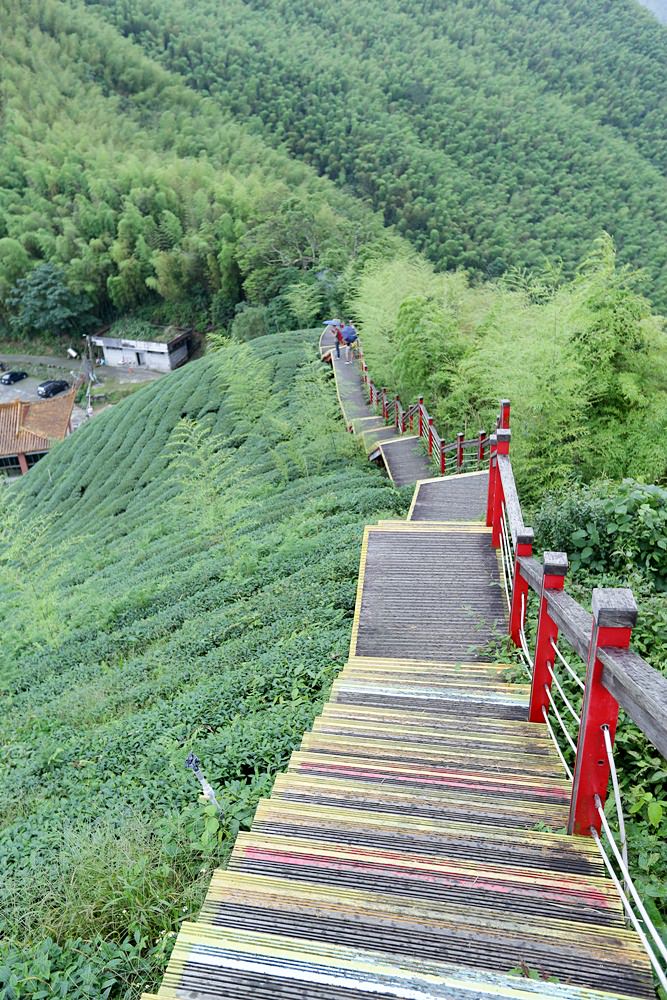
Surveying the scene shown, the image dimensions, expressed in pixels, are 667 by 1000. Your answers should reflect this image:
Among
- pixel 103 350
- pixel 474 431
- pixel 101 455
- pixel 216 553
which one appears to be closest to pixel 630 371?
pixel 474 431

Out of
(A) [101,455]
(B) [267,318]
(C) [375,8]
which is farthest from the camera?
(C) [375,8]

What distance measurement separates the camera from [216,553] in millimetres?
9562

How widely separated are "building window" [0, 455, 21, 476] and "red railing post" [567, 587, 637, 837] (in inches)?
1149

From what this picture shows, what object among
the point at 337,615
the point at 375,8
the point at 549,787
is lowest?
the point at 337,615

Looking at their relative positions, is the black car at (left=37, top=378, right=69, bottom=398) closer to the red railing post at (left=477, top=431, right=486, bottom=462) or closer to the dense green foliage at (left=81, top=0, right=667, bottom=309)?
the dense green foliage at (left=81, top=0, right=667, bottom=309)

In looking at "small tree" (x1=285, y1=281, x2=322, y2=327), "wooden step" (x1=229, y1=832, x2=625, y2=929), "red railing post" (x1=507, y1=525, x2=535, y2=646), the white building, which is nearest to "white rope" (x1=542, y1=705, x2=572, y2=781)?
"wooden step" (x1=229, y1=832, x2=625, y2=929)

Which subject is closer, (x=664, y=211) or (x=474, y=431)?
(x=474, y=431)

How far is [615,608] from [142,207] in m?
46.2

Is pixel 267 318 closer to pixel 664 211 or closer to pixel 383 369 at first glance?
pixel 383 369

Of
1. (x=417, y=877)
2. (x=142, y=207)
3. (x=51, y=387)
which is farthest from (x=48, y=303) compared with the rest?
(x=417, y=877)

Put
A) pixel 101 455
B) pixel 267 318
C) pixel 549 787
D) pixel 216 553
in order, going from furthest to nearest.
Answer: pixel 267 318
pixel 101 455
pixel 216 553
pixel 549 787

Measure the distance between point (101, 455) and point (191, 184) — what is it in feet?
92.4

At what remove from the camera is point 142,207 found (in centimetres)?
4162

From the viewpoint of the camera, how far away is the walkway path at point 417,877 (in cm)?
190
